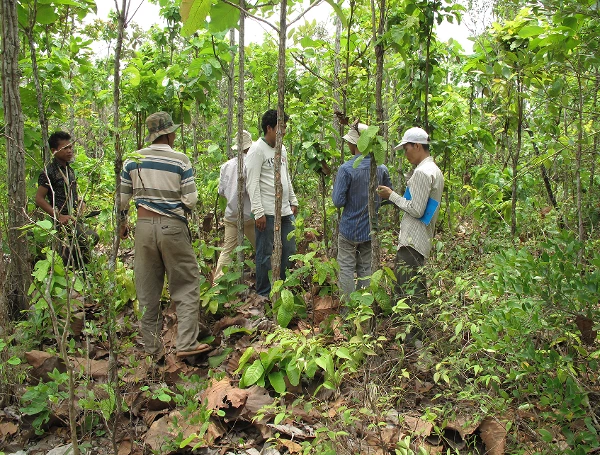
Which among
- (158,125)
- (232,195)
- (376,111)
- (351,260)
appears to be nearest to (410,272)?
(351,260)

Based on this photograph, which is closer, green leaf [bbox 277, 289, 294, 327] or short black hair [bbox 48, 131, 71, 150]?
green leaf [bbox 277, 289, 294, 327]

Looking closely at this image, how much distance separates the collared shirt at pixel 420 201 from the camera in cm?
422

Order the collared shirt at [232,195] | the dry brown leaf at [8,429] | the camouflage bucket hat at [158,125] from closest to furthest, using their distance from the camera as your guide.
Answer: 1. the dry brown leaf at [8,429]
2. the camouflage bucket hat at [158,125]
3. the collared shirt at [232,195]

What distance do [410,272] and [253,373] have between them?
5.34 feet

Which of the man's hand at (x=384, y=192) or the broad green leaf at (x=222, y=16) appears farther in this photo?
the man's hand at (x=384, y=192)

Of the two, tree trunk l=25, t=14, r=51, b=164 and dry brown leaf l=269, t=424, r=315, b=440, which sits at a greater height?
tree trunk l=25, t=14, r=51, b=164

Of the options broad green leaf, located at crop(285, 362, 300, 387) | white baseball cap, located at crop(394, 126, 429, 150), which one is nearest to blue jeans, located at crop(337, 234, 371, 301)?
white baseball cap, located at crop(394, 126, 429, 150)

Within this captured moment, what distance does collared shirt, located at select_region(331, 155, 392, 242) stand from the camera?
4.89 meters

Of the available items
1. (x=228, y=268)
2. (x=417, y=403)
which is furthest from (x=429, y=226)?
(x=228, y=268)

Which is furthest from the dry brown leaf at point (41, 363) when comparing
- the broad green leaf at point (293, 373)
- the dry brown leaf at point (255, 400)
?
the broad green leaf at point (293, 373)

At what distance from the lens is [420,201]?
425 centimetres

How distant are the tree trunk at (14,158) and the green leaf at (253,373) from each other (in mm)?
2003

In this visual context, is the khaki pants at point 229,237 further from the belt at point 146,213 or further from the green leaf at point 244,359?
the green leaf at point 244,359

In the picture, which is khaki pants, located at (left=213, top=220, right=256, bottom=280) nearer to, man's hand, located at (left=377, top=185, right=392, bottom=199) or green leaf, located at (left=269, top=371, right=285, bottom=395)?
man's hand, located at (left=377, top=185, right=392, bottom=199)
